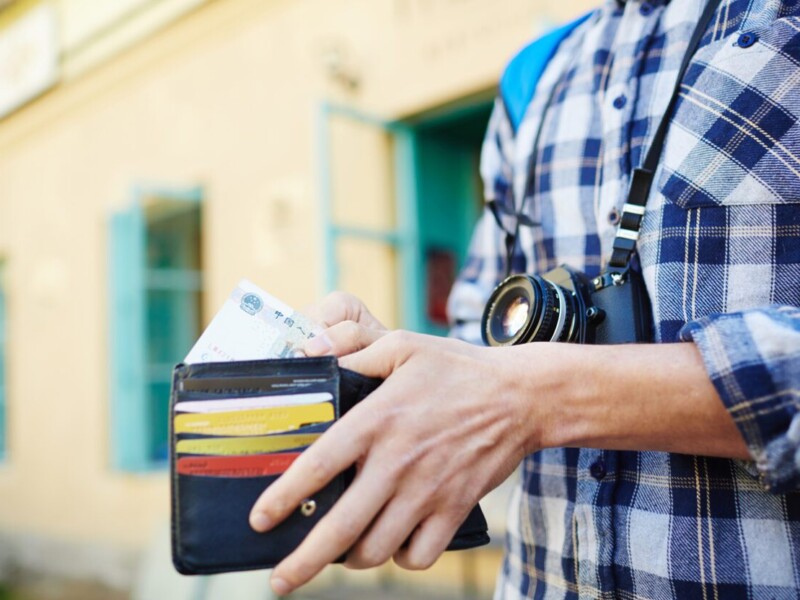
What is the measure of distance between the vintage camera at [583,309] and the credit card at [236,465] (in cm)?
36

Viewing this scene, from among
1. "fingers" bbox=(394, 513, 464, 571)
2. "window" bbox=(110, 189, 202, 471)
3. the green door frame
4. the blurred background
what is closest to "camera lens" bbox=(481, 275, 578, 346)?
"fingers" bbox=(394, 513, 464, 571)

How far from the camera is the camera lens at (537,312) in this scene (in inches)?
36.0

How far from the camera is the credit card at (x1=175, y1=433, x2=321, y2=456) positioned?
675 millimetres

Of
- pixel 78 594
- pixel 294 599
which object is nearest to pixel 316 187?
pixel 294 599

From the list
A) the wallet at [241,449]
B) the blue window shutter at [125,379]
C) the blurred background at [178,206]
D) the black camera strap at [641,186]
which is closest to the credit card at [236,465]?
the wallet at [241,449]

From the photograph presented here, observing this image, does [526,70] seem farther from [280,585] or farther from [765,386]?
[280,585]

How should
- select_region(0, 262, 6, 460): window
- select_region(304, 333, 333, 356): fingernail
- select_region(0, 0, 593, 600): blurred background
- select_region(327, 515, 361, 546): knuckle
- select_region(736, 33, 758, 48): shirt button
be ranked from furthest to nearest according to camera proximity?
select_region(0, 262, 6, 460): window
select_region(0, 0, 593, 600): blurred background
select_region(736, 33, 758, 48): shirt button
select_region(304, 333, 333, 356): fingernail
select_region(327, 515, 361, 546): knuckle

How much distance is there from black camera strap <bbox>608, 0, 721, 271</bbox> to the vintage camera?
0.9 inches

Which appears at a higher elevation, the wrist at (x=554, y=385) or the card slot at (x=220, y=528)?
the wrist at (x=554, y=385)

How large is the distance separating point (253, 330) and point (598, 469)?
18.0 inches

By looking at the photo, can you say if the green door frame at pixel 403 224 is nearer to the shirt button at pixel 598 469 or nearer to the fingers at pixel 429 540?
the shirt button at pixel 598 469

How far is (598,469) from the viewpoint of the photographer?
3.08 feet

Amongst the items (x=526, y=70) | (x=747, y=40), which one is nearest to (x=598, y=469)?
(x=747, y=40)

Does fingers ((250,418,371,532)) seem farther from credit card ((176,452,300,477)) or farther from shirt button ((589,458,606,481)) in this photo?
shirt button ((589,458,606,481))
